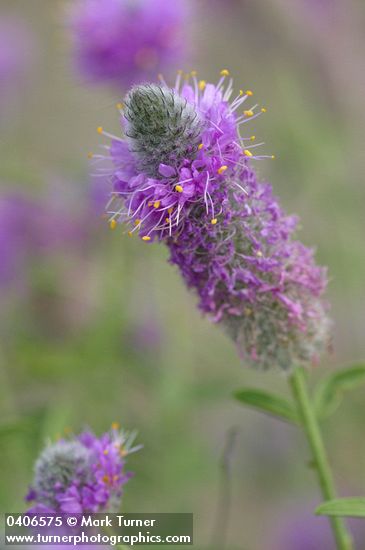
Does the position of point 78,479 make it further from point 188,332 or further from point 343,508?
point 188,332

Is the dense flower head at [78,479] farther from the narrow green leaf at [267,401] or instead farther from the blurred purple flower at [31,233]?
the blurred purple flower at [31,233]

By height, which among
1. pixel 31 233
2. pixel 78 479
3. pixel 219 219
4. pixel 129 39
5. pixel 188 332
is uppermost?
pixel 129 39

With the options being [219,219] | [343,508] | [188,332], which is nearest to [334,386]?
[343,508]

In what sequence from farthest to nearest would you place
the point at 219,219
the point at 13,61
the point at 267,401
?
1. the point at 13,61
2. the point at 267,401
3. the point at 219,219

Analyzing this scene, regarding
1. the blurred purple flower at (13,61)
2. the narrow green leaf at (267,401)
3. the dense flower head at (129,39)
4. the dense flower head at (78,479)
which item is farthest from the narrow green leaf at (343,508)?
the blurred purple flower at (13,61)

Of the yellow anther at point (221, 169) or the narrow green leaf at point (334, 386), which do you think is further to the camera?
the narrow green leaf at point (334, 386)

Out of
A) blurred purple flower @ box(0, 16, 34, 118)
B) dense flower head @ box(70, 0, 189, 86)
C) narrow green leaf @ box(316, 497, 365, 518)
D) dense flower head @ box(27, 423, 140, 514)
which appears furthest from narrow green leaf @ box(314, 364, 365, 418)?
blurred purple flower @ box(0, 16, 34, 118)

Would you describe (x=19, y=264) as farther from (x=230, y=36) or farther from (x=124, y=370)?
(x=230, y=36)
